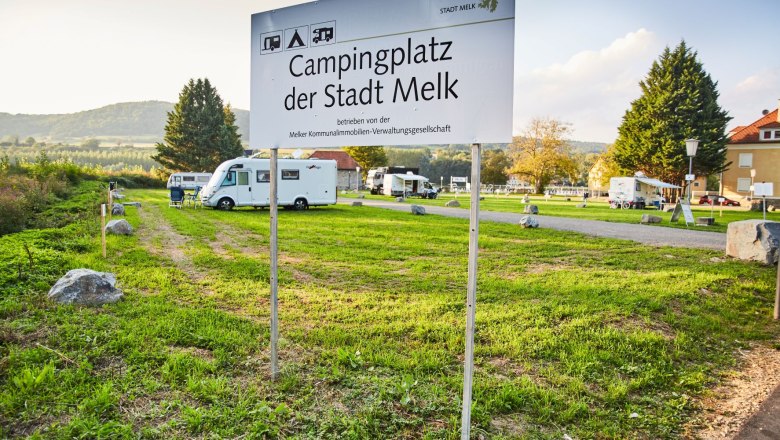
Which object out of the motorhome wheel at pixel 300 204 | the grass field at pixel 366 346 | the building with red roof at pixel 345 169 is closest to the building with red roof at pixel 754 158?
the building with red roof at pixel 345 169

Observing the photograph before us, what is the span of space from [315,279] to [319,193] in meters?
15.4

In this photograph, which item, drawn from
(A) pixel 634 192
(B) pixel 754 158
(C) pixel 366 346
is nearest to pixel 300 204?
(C) pixel 366 346

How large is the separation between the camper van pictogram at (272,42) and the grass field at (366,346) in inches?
102

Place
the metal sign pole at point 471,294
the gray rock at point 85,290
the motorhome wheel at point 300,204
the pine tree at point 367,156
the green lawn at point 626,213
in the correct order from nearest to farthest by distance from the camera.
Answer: the metal sign pole at point 471,294 < the gray rock at point 85,290 < the green lawn at point 626,213 < the motorhome wheel at point 300,204 < the pine tree at point 367,156

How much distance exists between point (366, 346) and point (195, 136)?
196 feet

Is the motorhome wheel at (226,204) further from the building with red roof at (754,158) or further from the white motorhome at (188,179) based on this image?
the building with red roof at (754,158)

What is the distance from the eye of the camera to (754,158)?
162ft

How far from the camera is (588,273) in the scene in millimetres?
7906

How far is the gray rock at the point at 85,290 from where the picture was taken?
5258 mm

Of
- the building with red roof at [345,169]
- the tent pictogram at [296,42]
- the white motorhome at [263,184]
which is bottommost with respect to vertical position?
the white motorhome at [263,184]

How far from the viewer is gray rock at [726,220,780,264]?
9.07 m

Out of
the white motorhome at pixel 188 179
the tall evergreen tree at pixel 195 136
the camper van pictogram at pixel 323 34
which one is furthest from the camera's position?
the tall evergreen tree at pixel 195 136

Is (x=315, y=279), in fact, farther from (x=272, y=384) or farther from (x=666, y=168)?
(x=666, y=168)

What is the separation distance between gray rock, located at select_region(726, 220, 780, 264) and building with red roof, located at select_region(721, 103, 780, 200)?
47435mm
